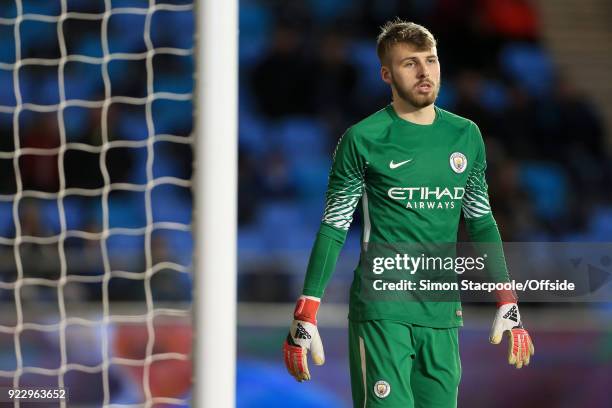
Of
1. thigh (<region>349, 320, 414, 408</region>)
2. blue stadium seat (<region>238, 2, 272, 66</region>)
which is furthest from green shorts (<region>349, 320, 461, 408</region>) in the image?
blue stadium seat (<region>238, 2, 272, 66</region>)

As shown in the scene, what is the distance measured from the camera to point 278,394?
152 inches

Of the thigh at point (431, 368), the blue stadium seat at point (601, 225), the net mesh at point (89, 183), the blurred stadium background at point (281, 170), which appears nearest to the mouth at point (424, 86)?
the thigh at point (431, 368)

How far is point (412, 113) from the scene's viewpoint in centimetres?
221

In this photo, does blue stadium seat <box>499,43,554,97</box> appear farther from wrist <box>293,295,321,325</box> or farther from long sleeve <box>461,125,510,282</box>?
wrist <box>293,295,321,325</box>

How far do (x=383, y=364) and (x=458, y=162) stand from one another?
0.50 m

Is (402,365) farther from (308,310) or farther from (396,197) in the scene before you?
(396,197)

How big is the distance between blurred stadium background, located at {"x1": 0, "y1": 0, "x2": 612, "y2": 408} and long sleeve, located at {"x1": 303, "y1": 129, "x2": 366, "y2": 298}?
67.5 inches

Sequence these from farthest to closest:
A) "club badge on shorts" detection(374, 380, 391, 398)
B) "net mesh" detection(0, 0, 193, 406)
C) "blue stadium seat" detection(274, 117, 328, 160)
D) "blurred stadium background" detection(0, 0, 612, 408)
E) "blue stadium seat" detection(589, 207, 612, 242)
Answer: "blue stadium seat" detection(274, 117, 328, 160)
"blue stadium seat" detection(589, 207, 612, 242)
"net mesh" detection(0, 0, 193, 406)
"blurred stadium background" detection(0, 0, 612, 408)
"club badge on shorts" detection(374, 380, 391, 398)

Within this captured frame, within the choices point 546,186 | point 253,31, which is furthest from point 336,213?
point 253,31

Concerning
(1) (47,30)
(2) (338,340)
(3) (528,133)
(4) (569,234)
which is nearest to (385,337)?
(2) (338,340)

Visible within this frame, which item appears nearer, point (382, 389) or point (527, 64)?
point (382, 389)

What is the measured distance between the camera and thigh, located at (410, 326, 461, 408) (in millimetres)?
2176

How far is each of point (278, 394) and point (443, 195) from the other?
191 centimetres

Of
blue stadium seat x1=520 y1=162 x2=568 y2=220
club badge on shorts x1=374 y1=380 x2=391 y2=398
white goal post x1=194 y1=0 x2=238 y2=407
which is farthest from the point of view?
blue stadium seat x1=520 y1=162 x2=568 y2=220
